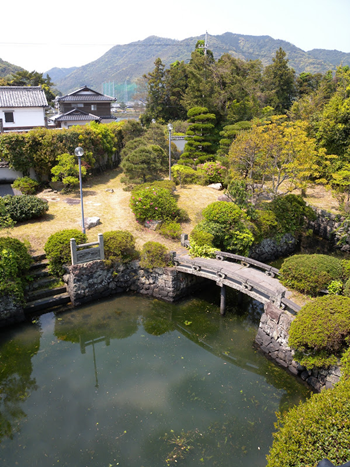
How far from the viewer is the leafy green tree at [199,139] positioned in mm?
30766

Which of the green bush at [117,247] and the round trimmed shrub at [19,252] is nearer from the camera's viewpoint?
the round trimmed shrub at [19,252]

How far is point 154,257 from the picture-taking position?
16.4m

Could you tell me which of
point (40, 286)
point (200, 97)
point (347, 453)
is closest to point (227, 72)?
point (200, 97)

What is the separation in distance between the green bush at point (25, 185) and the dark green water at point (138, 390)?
39.0 ft

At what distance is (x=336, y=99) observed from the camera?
27.2m

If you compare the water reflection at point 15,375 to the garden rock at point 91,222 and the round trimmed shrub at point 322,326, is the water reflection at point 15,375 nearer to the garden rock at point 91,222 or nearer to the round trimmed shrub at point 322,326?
the garden rock at point 91,222

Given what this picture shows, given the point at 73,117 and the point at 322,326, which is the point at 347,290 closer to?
the point at 322,326

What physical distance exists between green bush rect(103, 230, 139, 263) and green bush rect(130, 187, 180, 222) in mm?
3293

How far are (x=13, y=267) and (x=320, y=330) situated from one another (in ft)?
41.0

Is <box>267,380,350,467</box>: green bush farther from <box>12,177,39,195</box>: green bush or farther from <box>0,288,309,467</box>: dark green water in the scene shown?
<box>12,177,39,195</box>: green bush

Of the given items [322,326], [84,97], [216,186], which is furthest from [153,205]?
[84,97]

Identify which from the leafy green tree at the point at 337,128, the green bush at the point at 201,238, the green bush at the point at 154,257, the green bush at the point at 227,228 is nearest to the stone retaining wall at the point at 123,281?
the green bush at the point at 154,257

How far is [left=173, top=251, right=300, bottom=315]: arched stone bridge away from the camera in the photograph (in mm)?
13023

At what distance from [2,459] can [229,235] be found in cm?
1389
